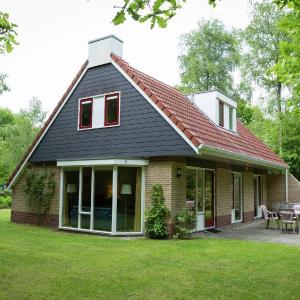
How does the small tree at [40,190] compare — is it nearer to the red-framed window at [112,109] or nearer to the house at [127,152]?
the house at [127,152]

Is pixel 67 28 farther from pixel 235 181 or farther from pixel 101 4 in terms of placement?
pixel 235 181

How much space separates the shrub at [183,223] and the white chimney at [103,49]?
677 cm

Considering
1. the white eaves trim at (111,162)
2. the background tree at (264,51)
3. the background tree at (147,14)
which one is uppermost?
the background tree at (264,51)

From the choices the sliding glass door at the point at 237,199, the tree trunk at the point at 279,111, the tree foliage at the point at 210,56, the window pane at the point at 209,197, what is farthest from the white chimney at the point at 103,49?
the tree foliage at the point at 210,56

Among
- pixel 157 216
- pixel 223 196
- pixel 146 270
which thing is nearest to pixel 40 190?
pixel 157 216

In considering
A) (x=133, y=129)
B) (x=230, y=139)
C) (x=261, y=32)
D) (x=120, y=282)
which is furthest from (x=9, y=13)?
(x=261, y=32)

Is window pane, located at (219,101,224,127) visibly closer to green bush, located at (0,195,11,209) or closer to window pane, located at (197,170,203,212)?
window pane, located at (197,170,203,212)

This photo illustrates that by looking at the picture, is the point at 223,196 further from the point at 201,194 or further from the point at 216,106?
the point at 216,106

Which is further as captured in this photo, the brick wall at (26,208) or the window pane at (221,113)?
the window pane at (221,113)

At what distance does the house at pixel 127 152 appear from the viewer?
535 inches

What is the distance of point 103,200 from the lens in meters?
14.1

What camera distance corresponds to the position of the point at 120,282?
7.10 meters

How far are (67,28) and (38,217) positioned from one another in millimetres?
9529

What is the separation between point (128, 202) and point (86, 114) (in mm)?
4387
